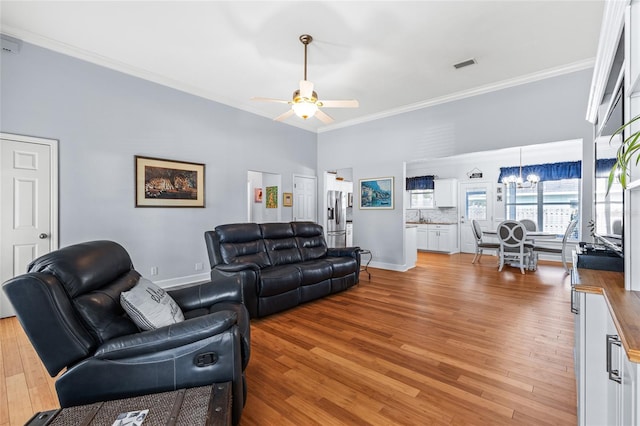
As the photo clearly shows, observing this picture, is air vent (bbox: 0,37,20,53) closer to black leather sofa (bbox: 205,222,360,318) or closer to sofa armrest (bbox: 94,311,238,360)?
black leather sofa (bbox: 205,222,360,318)

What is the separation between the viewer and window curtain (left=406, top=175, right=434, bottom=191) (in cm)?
887

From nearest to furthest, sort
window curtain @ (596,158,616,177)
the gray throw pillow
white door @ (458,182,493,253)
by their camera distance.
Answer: the gray throw pillow < window curtain @ (596,158,616,177) < white door @ (458,182,493,253)

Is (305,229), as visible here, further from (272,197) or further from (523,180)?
(523,180)

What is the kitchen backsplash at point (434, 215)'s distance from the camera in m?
8.66

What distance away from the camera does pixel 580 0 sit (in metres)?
2.74

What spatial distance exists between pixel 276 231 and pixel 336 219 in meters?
3.28

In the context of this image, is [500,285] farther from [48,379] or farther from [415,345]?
[48,379]

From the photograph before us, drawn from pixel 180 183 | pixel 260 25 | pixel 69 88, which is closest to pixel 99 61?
pixel 69 88

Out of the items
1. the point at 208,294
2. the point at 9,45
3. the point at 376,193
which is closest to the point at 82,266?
the point at 208,294

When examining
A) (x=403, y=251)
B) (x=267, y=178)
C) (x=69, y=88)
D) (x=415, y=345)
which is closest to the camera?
Result: (x=415, y=345)

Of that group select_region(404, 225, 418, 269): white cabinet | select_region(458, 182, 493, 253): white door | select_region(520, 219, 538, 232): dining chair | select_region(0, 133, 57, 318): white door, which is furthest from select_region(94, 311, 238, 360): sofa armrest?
select_region(458, 182, 493, 253): white door

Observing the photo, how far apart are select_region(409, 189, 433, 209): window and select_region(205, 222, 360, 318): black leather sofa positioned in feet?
18.1

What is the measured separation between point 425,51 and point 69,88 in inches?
175

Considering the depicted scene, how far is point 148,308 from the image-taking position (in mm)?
1671
